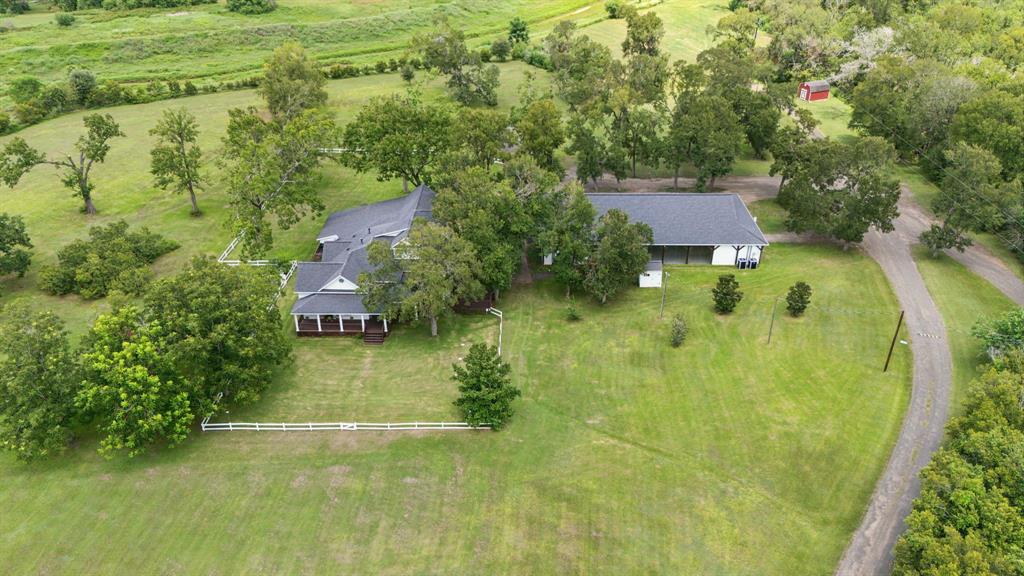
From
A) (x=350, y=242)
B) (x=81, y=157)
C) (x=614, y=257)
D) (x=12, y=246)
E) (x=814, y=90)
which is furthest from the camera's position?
(x=814, y=90)

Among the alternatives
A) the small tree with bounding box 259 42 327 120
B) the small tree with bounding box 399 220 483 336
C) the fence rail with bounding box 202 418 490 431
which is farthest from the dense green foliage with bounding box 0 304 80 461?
the small tree with bounding box 259 42 327 120

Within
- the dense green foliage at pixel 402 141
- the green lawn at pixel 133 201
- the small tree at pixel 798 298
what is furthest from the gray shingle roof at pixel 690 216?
the green lawn at pixel 133 201

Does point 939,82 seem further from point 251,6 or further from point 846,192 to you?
point 251,6

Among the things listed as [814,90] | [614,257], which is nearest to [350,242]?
[614,257]

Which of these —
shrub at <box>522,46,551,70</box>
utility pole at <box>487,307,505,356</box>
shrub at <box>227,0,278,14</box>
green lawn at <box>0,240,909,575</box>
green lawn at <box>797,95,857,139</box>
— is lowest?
green lawn at <box>0,240,909,575</box>

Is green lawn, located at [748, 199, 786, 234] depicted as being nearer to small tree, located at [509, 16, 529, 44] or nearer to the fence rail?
the fence rail

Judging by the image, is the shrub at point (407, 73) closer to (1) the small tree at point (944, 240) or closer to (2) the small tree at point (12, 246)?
(2) the small tree at point (12, 246)
